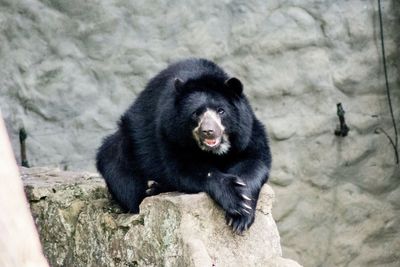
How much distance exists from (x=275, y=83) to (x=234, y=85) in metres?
3.15

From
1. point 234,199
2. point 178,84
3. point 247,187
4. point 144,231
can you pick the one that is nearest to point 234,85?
point 178,84

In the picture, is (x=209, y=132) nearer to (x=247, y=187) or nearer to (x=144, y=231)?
(x=247, y=187)

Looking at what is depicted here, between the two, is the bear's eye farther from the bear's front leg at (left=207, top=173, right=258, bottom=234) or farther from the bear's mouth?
the bear's front leg at (left=207, top=173, right=258, bottom=234)

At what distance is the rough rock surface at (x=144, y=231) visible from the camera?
199 inches

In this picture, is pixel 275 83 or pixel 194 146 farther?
pixel 275 83

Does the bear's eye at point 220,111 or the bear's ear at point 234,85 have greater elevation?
the bear's ear at point 234,85

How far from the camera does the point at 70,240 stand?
606cm

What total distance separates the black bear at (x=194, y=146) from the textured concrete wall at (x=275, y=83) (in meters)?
2.26

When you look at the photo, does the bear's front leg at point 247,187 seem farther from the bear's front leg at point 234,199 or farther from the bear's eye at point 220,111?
the bear's eye at point 220,111

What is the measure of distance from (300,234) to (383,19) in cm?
227

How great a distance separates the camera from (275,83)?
868cm

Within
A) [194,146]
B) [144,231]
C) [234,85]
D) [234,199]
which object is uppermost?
[234,85]

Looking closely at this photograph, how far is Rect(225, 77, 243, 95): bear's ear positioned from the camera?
554 centimetres

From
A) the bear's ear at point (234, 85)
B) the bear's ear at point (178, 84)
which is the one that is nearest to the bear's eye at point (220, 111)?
the bear's ear at point (234, 85)
